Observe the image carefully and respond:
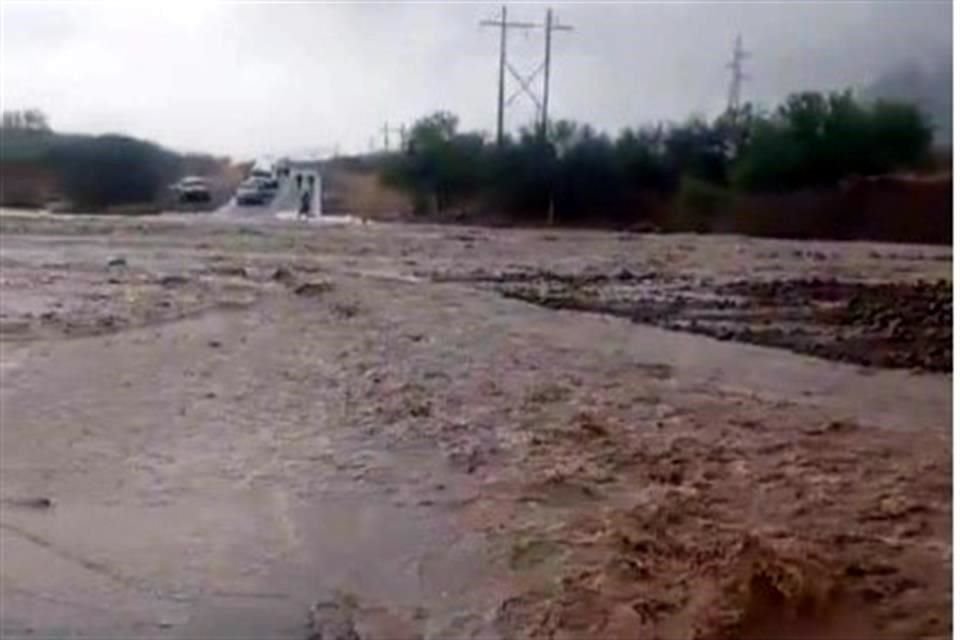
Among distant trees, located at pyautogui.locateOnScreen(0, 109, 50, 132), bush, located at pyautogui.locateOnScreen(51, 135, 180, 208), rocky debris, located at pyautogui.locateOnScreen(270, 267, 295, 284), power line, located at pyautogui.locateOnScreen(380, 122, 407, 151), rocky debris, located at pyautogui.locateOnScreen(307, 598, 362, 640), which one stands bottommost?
rocky debris, located at pyautogui.locateOnScreen(307, 598, 362, 640)

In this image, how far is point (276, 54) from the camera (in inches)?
60.2

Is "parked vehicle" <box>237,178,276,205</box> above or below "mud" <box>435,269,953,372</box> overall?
above

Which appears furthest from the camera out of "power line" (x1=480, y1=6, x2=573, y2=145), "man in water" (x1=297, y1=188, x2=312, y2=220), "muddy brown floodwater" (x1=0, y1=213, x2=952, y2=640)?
"man in water" (x1=297, y1=188, x2=312, y2=220)

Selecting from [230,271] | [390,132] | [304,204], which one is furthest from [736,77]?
[230,271]

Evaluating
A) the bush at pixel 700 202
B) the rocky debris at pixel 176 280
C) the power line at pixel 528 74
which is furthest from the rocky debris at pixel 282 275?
the bush at pixel 700 202

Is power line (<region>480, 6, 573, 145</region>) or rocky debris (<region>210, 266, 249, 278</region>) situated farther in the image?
rocky debris (<region>210, 266, 249, 278</region>)

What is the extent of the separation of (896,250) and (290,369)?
0.61 meters

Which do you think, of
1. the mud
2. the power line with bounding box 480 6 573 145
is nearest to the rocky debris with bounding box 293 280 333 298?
the mud

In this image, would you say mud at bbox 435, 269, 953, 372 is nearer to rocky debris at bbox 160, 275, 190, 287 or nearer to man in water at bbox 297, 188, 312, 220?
man in water at bbox 297, 188, 312, 220

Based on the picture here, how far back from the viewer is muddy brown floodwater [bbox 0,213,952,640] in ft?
4.45

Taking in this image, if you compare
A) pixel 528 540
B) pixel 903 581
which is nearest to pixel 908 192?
pixel 903 581

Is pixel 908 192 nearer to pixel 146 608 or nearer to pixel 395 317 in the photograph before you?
pixel 395 317

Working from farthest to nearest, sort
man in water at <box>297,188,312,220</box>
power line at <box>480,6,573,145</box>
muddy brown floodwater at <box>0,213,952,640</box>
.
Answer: man in water at <box>297,188,312,220</box> < power line at <box>480,6,573,145</box> < muddy brown floodwater at <box>0,213,952,640</box>

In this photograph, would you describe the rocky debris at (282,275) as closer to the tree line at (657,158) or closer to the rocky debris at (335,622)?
the tree line at (657,158)
